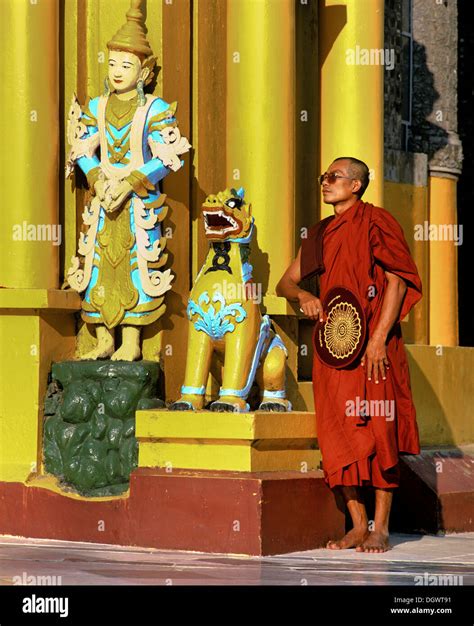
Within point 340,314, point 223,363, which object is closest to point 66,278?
point 223,363

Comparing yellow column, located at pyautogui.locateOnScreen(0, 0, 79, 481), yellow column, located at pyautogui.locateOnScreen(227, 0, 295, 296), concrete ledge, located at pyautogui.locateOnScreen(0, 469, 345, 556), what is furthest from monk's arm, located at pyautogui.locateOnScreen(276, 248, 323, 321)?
yellow column, located at pyautogui.locateOnScreen(0, 0, 79, 481)

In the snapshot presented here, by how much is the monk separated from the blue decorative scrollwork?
40 centimetres

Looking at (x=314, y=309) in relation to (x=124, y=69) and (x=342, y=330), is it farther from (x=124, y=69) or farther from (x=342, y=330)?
(x=124, y=69)

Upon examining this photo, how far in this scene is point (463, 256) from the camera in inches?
684

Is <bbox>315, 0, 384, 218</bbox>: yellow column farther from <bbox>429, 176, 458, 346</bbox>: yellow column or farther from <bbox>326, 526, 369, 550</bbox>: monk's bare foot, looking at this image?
<bbox>326, 526, 369, 550</bbox>: monk's bare foot

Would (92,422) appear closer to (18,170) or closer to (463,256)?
(18,170)

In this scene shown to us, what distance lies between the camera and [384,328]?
9.45 m

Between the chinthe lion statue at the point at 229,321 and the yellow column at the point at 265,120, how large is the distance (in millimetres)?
741

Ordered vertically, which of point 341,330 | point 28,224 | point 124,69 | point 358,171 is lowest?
point 341,330

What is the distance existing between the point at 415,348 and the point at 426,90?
276 cm

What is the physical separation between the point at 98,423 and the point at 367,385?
5.76ft

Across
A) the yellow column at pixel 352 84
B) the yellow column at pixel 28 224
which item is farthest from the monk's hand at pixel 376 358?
the yellow column at pixel 352 84

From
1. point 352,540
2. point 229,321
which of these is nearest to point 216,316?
point 229,321
